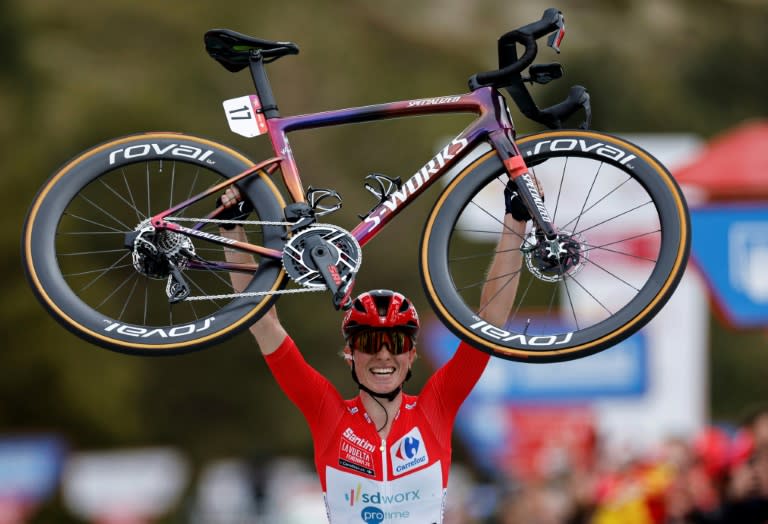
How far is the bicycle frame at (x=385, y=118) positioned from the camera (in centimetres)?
591

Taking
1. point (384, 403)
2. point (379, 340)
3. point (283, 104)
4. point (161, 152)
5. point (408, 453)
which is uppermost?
point (283, 104)

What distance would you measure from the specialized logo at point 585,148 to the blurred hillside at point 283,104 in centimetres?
2241

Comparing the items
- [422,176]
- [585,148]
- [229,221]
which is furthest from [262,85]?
[585,148]

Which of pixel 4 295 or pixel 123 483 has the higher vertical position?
pixel 4 295

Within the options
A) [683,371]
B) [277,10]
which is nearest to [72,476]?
[683,371]

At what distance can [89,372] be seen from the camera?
3136 cm

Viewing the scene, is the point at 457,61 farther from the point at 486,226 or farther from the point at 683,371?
the point at 683,371

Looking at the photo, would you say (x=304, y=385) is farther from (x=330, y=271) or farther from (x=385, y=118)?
(x=385, y=118)

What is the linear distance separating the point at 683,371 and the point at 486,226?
468cm

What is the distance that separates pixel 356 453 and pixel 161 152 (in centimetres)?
155

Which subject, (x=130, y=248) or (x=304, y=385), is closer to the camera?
(x=130, y=248)

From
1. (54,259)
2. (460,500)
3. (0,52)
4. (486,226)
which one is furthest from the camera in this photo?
(0,52)

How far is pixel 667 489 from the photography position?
419 inches

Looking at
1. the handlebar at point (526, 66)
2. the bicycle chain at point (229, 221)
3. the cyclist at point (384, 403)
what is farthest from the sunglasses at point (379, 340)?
the handlebar at point (526, 66)
